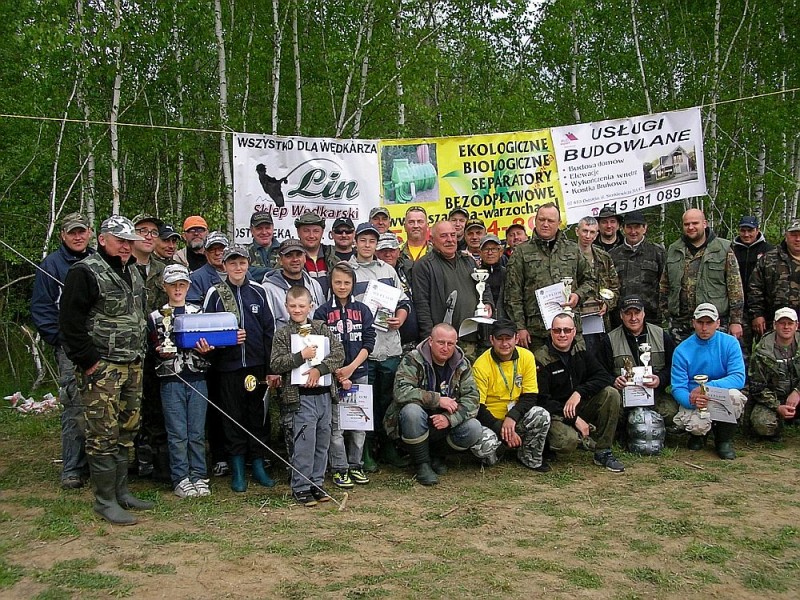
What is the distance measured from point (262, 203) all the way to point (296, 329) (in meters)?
2.98

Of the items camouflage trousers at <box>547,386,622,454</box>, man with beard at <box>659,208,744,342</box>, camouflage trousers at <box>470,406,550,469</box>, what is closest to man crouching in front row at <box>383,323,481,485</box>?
camouflage trousers at <box>470,406,550,469</box>

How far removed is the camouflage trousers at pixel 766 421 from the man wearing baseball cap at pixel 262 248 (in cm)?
482

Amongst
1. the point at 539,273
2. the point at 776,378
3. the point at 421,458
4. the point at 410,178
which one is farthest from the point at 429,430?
the point at 410,178

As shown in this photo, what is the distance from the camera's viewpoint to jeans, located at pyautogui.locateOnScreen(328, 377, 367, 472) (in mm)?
5926

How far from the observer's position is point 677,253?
7.31 m

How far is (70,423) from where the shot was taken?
5.92 meters

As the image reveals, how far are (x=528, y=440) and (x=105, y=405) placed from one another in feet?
11.2

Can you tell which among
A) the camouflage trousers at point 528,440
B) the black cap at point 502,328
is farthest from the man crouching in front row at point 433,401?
the black cap at point 502,328

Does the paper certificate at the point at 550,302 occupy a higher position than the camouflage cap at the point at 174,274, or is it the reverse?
the camouflage cap at the point at 174,274

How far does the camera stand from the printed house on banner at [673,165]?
8.80 m

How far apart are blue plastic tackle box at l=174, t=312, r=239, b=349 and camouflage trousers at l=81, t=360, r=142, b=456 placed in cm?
53

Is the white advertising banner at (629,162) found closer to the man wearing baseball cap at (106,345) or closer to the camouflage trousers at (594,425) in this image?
the camouflage trousers at (594,425)

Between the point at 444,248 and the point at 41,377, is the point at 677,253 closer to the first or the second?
the point at 444,248

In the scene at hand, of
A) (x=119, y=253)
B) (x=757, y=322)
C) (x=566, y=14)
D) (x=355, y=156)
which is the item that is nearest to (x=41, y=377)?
(x=355, y=156)
